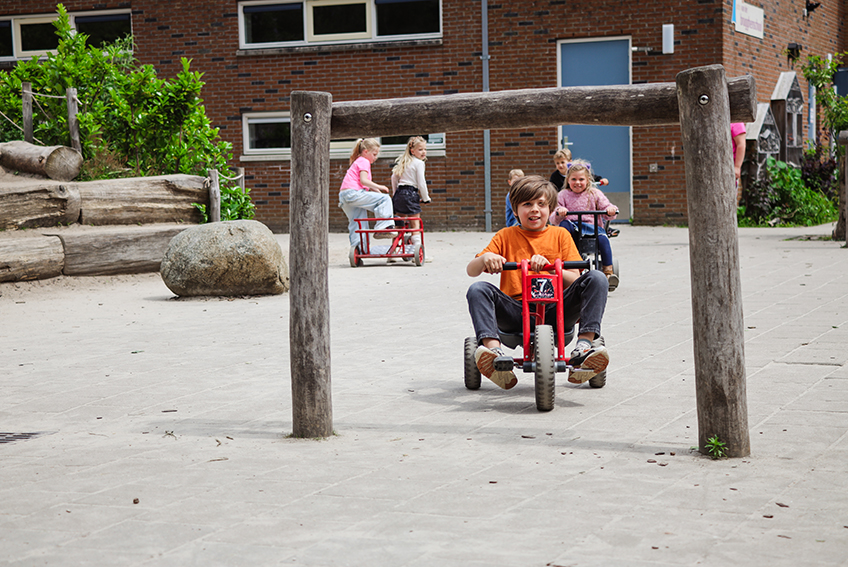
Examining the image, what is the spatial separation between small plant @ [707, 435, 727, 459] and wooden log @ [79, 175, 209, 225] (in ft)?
32.0

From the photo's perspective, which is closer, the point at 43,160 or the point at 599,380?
the point at 599,380

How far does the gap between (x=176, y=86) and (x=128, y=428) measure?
30.8 ft

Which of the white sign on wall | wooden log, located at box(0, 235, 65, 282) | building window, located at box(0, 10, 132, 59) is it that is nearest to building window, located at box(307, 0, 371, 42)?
building window, located at box(0, 10, 132, 59)

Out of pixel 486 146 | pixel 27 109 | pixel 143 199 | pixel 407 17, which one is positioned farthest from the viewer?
pixel 407 17

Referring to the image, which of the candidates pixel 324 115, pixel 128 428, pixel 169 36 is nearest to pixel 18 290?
pixel 128 428

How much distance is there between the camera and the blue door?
17.5 m

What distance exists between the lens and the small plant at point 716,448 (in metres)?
3.85

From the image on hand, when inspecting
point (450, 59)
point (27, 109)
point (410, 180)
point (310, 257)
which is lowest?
point (310, 257)

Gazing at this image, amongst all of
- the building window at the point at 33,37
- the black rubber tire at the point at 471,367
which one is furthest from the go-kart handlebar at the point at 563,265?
the building window at the point at 33,37

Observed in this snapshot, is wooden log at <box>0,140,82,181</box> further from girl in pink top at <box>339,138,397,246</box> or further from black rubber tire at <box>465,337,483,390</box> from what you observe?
black rubber tire at <box>465,337,483,390</box>

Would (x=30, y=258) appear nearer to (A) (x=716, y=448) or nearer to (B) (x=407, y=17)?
(A) (x=716, y=448)

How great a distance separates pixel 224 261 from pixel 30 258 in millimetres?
2661

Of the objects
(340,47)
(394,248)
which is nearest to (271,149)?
(340,47)

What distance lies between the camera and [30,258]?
10617mm
